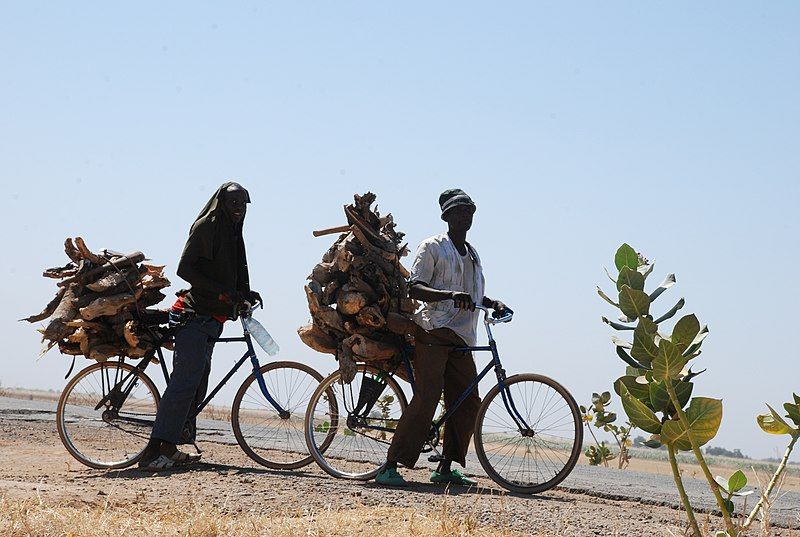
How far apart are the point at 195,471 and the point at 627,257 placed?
577cm

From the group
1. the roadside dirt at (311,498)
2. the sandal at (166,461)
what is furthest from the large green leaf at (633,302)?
the sandal at (166,461)

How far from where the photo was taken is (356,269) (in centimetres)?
777

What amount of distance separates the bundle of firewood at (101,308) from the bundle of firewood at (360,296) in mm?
1533

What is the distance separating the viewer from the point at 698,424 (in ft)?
8.41

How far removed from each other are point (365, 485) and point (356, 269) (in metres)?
1.68

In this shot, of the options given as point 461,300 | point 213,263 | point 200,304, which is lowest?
point 200,304

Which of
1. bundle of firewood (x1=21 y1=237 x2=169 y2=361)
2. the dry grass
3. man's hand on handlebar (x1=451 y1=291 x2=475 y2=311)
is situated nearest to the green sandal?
man's hand on handlebar (x1=451 y1=291 x2=475 y2=311)

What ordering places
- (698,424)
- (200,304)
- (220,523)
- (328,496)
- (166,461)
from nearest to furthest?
(698,424) < (220,523) < (328,496) < (166,461) < (200,304)

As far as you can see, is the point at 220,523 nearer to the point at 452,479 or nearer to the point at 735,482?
the point at 452,479

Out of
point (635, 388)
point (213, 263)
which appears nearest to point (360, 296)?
point (213, 263)

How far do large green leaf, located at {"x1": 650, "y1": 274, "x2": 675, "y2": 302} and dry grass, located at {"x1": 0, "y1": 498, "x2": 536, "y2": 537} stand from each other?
2.88m

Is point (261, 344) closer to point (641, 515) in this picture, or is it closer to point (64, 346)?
point (64, 346)

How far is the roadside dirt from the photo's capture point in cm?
580

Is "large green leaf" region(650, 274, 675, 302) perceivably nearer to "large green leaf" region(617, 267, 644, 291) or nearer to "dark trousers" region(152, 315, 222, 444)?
"large green leaf" region(617, 267, 644, 291)
